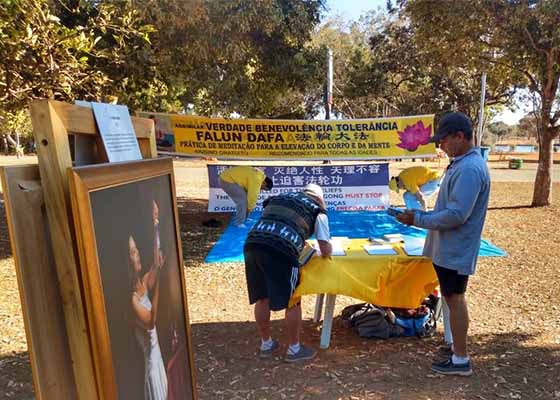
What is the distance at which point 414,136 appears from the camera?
901 centimetres

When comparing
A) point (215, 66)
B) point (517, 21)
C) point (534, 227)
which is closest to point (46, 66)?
point (215, 66)

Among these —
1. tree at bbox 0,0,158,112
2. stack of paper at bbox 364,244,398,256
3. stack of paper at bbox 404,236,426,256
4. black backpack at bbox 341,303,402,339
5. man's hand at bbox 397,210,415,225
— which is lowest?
black backpack at bbox 341,303,402,339

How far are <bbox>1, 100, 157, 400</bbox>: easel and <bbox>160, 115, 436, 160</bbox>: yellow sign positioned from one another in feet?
26.4

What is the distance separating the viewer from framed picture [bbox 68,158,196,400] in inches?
44.8

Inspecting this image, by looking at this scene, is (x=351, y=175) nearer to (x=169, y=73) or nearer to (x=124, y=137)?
(x=169, y=73)

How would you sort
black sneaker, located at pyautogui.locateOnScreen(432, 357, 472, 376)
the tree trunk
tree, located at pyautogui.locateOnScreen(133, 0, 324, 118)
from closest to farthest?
black sneaker, located at pyautogui.locateOnScreen(432, 357, 472, 376) < tree, located at pyautogui.locateOnScreen(133, 0, 324, 118) < the tree trunk

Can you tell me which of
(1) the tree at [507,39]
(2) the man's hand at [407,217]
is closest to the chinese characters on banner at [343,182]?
(1) the tree at [507,39]

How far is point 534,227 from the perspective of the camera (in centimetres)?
797

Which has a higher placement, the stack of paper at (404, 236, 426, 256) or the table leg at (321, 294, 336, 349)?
the stack of paper at (404, 236, 426, 256)

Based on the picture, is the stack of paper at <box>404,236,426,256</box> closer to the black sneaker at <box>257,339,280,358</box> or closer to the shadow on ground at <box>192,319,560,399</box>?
the shadow on ground at <box>192,319,560,399</box>

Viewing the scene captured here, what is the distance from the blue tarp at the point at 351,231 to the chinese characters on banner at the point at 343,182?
10.8 inches

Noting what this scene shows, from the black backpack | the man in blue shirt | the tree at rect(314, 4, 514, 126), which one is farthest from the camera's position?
the tree at rect(314, 4, 514, 126)

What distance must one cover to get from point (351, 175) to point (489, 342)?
622 centimetres

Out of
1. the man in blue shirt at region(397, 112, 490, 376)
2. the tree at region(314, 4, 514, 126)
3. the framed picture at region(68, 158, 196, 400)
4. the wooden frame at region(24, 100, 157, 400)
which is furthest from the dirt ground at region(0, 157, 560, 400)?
the tree at region(314, 4, 514, 126)
